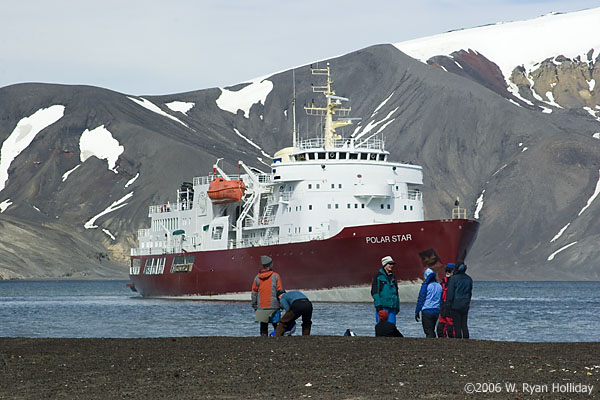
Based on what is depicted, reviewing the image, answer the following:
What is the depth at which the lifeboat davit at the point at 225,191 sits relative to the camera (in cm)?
5316

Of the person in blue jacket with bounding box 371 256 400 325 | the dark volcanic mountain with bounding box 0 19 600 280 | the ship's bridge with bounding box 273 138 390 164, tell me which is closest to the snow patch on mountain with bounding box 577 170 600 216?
the dark volcanic mountain with bounding box 0 19 600 280

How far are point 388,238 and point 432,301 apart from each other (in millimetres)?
27595

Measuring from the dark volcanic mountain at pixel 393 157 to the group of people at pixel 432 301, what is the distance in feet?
381

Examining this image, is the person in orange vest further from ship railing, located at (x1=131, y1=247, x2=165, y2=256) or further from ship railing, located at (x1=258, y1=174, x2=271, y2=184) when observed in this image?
ship railing, located at (x1=131, y1=247, x2=165, y2=256)

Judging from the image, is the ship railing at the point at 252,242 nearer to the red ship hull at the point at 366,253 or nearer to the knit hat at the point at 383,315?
the red ship hull at the point at 366,253

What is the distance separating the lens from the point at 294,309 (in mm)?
16766

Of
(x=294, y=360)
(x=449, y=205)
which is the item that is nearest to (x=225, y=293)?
(x=294, y=360)

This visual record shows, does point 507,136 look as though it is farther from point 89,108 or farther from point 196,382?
point 196,382

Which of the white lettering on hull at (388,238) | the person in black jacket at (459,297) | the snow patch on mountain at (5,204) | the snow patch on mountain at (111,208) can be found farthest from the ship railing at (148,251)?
the snow patch on mountain at (5,204)


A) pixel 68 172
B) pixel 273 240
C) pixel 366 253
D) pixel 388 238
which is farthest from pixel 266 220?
pixel 68 172

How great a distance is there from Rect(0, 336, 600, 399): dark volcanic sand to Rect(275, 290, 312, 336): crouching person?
49 cm

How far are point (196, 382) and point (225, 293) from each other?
4177 cm

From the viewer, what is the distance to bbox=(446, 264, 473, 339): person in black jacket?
16984 mm

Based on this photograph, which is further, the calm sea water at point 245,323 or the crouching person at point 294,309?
the calm sea water at point 245,323
